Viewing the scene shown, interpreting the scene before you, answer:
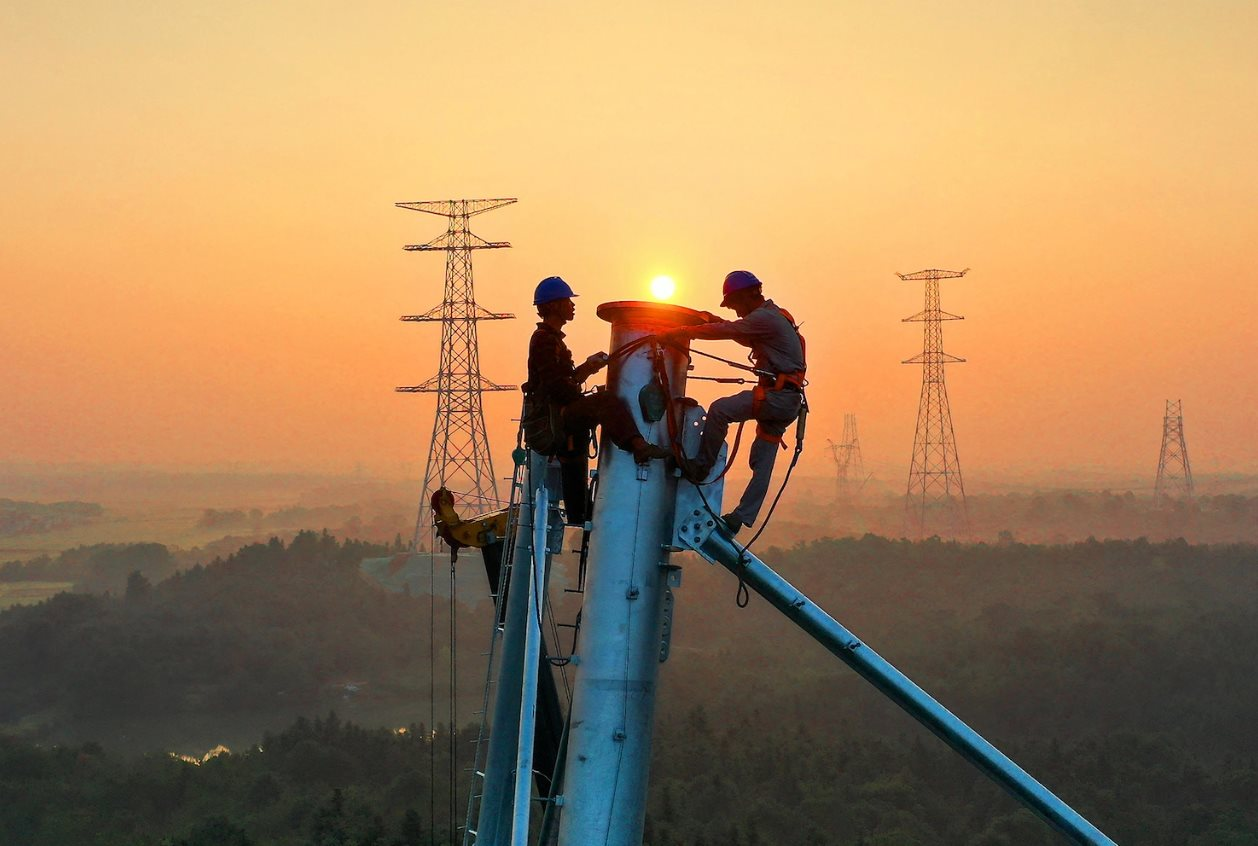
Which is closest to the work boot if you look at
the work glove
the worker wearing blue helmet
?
the worker wearing blue helmet

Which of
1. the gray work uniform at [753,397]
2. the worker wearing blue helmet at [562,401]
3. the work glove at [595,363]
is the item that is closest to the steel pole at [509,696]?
the worker wearing blue helmet at [562,401]

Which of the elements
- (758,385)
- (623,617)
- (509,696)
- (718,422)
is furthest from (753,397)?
(509,696)

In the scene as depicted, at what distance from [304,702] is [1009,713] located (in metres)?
80.3

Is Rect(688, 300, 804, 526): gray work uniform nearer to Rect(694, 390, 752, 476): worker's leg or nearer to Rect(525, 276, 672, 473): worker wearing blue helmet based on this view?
Rect(694, 390, 752, 476): worker's leg

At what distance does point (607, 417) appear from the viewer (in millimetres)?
13938

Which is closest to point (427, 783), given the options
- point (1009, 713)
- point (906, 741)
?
point (906, 741)

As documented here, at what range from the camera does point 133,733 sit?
153m

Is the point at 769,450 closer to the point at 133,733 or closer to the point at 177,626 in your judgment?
the point at 133,733

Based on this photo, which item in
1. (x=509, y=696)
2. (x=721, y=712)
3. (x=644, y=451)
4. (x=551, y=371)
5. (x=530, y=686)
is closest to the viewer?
(x=530, y=686)

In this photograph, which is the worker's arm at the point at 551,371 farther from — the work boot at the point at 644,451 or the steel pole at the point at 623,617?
the work boot at the point at 644,451

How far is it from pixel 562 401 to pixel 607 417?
88 centimetres

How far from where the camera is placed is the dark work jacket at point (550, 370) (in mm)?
14656

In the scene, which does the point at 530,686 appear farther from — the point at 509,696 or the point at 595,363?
the point at 595,363

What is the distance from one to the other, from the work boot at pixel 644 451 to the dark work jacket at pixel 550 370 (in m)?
1.06
